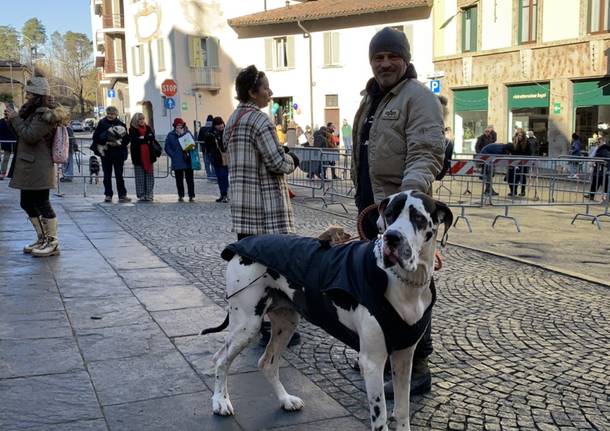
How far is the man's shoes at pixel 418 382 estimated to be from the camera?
3930 mm

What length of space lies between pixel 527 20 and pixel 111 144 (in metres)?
18.2

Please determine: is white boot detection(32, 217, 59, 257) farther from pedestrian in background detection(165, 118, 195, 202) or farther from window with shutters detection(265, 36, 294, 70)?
window with shutters detection(265, 36, 294, 70)

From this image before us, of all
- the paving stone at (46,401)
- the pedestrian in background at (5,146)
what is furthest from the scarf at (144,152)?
the paving stone at (46,401)

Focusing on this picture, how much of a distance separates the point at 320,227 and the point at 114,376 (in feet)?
21.4

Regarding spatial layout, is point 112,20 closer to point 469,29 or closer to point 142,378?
point 469,29

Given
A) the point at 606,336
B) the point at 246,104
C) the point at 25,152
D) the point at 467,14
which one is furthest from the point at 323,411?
the point at 467,14

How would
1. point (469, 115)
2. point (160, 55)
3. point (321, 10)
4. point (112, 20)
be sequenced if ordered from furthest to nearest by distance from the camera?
1. point (112, 20)
2. point (160, 55)
3. point (321, 10)
4. point (469, 115)

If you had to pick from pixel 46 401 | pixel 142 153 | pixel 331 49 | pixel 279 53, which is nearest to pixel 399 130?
pixel 46 401

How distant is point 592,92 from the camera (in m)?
22.7

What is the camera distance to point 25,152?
732cm

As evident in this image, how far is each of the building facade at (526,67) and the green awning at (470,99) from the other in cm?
4

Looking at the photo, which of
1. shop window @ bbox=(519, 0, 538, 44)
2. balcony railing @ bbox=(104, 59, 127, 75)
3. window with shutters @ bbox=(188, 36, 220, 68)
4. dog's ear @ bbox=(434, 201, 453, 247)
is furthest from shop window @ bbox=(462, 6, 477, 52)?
balcony railing @ bbox=(104, 59, 127, 75)

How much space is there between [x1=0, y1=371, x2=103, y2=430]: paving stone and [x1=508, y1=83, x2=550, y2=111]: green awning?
77.5 ft

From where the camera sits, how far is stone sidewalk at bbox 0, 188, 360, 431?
3.59 meters
